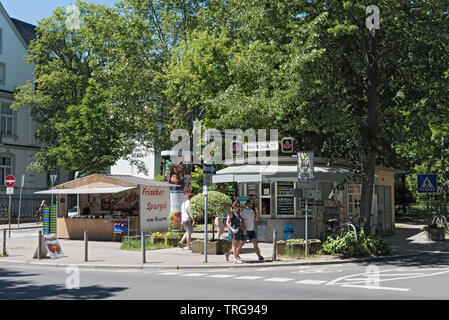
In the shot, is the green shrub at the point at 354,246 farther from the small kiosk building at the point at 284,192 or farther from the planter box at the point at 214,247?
the small kiosk building at the point at 284,192

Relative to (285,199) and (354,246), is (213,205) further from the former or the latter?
(354,246)

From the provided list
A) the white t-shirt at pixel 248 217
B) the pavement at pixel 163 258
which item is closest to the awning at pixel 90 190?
the pavement at pixel 163 258

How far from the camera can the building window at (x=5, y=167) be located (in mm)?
45750

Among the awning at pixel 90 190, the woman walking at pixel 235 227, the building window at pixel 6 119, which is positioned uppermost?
the building window at pixel 6 119

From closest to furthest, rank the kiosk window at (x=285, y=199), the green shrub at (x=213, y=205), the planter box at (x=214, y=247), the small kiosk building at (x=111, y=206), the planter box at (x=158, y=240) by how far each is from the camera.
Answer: the planter box at (x=214, y=247) < the planter box at (x=158, y=240) < the kiosk window at (x=285, y=199) < the green shrub at (x=213, y=205) < the small kiosk building at (x=111, y=206)

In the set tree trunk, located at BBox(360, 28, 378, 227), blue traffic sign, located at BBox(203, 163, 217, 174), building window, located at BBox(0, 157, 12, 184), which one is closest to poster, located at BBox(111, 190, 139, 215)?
blue traffic sign, located at BBox(203, 163, 217, 174)

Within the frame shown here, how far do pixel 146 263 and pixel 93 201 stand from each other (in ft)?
40.5

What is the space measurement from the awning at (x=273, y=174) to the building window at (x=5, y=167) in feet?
97.6

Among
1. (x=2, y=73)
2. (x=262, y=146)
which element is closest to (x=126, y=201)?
(x=262, y=146)

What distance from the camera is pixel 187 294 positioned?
10.1 meters

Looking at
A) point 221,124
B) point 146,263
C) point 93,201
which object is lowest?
point 146,263

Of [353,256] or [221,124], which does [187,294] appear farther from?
[221,124]

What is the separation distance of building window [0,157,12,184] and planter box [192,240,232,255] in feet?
107
